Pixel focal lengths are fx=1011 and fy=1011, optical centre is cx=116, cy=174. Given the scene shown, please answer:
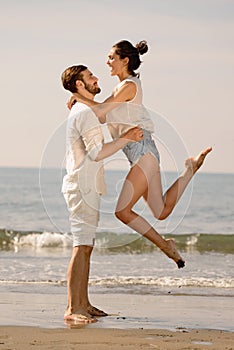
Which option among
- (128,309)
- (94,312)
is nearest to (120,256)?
(128,309)

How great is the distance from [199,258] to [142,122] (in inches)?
281

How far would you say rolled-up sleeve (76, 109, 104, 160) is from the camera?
7.61 meters

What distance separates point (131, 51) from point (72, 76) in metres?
0.49

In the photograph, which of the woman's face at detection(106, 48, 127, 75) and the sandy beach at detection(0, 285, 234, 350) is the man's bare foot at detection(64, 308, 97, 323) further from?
the woman's face at detection(106, 48, 127, 75)

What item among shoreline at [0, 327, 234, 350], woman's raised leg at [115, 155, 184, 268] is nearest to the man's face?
woman's raised leg at [115, 155, 184, 268]

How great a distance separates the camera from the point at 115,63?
7.80 m

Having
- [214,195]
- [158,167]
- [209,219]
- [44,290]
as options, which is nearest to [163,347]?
[158,167]

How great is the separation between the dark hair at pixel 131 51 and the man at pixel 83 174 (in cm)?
28

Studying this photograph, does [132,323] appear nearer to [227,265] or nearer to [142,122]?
[142,122]

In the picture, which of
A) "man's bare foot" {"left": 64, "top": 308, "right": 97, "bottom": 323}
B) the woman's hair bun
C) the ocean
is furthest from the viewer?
the ocean

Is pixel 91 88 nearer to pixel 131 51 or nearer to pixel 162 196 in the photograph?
pixel 131 51

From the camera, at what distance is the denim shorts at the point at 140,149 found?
7.70m

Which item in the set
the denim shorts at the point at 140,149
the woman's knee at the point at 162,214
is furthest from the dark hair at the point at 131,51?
the woman's knee at the point at 162,214

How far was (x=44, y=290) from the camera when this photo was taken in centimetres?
995
